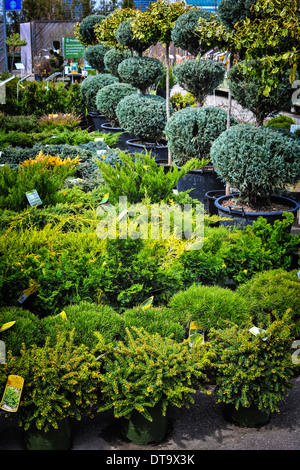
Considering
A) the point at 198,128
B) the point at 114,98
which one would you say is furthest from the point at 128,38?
the point at 198,128

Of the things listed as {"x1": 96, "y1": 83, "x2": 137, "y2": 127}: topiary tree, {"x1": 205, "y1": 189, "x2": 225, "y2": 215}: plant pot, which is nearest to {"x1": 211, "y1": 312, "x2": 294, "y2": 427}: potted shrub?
{"x1": 205, "y1": 189, "x2": 225, "y2": 215}: plant pot

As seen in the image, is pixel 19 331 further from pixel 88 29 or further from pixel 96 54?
pixel 88 29

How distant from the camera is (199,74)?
577 cm

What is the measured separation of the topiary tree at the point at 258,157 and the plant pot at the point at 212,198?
70 cm

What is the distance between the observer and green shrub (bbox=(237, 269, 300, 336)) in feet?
8.91

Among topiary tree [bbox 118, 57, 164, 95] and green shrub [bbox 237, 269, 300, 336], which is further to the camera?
topiary tree [bbox 118, 57, 164, 95]

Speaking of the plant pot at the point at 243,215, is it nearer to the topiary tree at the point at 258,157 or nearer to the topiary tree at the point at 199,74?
the topiary tree at the point at 258,157

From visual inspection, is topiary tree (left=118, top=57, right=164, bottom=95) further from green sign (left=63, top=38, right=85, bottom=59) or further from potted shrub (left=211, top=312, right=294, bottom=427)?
green sign (left=63, top=38, right=85, bottom=59)

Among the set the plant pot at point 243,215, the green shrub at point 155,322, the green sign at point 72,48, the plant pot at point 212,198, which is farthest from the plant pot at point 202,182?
the green sign at point 72,48

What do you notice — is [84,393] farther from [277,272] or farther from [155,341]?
[277,272]

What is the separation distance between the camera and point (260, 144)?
169 inches

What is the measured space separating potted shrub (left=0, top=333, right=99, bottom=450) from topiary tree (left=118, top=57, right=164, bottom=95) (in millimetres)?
6350

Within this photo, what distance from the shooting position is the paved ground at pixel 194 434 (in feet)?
7.04

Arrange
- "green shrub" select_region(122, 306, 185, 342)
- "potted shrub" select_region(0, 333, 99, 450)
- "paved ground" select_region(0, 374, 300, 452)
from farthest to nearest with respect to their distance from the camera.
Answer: "green shrub" select_region(122, 306, 185, 342), "paved ground" select_region(0, 374, 300, 452), "potted shrub" select_region(0, 333, 99, 450)
